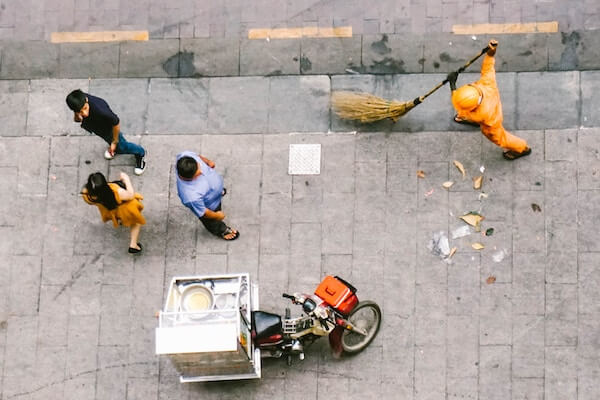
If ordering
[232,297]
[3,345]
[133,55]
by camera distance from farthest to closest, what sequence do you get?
[133,55] < [3,345] < [232,297]

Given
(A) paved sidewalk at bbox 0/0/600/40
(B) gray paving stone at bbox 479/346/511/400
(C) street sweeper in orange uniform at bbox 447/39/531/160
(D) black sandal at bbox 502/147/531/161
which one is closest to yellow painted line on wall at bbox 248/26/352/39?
(A) paved sidewalk at bbox 0/0/600/40

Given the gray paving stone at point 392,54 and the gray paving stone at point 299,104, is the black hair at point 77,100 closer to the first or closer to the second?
the gray paving stone at point 299,104

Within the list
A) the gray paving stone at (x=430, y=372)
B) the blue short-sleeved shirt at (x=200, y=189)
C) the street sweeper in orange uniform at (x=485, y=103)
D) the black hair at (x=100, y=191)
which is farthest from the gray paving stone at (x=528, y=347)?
the black hair at (x=100, y=191)

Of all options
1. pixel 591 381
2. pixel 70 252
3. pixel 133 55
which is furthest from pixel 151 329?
pixel 591 381

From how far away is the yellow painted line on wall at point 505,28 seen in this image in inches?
387

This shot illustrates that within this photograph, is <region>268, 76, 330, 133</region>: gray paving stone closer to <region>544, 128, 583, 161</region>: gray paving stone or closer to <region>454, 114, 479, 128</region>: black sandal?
<region>454, 114, 479, 128</region>: black sandal

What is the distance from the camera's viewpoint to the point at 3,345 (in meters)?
9.40

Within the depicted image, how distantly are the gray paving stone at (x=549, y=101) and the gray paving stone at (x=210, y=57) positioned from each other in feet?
11.2

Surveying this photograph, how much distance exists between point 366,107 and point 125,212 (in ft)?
9.79

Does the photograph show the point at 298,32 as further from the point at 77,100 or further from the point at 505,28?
the point at 77,100

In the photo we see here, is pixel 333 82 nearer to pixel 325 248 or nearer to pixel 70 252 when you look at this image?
pixel 325 248

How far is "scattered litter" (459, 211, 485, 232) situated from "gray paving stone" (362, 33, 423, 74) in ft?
6.08

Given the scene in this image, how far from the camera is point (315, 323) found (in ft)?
27.9

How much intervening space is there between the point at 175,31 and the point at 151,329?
365cm
